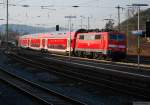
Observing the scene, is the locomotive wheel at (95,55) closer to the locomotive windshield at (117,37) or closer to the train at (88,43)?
the train at (88,43)

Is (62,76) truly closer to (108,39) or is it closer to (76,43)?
(108,39)

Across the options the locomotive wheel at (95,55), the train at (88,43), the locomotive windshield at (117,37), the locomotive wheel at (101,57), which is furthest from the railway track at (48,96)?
the locomotive wheel at (95,55)

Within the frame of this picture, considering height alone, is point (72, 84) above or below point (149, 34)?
below

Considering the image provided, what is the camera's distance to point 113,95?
18.5m

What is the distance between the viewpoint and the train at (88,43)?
42.9m

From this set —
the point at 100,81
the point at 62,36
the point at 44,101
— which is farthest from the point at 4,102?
the point at 62,36

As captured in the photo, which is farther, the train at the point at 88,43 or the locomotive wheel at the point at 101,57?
the locomotive wheel at the point at 101,57

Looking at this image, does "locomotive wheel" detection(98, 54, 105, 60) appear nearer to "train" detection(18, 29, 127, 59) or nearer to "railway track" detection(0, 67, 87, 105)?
"train" detection(18, 29, 127, 59)

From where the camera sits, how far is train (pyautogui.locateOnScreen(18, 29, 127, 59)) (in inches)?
1688

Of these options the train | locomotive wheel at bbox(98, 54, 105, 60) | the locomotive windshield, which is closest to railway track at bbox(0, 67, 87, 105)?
the train

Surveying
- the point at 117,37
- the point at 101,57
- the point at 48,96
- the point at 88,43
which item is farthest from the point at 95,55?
the point at 48,96

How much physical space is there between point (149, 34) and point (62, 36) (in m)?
42.1

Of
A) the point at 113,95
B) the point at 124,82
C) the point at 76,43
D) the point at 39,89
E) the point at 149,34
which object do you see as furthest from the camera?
the point at 76,43

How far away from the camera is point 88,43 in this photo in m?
46.4
